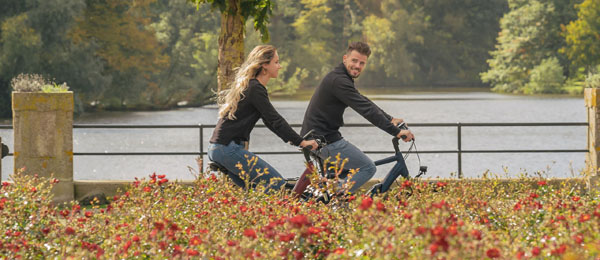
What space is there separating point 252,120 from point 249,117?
1.7 inches

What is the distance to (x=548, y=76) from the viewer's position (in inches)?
2589

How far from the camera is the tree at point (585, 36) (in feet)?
206

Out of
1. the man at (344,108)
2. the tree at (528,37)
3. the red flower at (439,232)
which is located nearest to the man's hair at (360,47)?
the man at (344,108)

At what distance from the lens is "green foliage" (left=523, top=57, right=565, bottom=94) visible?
65.8m

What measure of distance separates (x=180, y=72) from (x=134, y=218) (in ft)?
158

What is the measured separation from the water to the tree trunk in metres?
7.45

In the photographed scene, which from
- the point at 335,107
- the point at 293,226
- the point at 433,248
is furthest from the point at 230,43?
the point at 433,248

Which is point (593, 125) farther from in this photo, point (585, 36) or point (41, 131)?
point (585, 36)

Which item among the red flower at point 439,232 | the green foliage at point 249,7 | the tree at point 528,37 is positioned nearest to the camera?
the red flower at point 439,232

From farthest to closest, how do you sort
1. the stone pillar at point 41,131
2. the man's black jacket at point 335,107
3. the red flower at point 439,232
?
1. the stone pillar at point 41,131
2. the man's black jacket at point 335,107
3. the red flower at point 439,232

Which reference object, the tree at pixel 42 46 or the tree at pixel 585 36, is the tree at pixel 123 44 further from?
the tree at pixel 585 36

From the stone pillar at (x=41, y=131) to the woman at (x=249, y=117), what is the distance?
3605 mm

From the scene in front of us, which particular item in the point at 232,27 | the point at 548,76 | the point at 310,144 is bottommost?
the point at 548,76

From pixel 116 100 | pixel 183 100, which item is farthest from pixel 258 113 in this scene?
pixel 183 100
